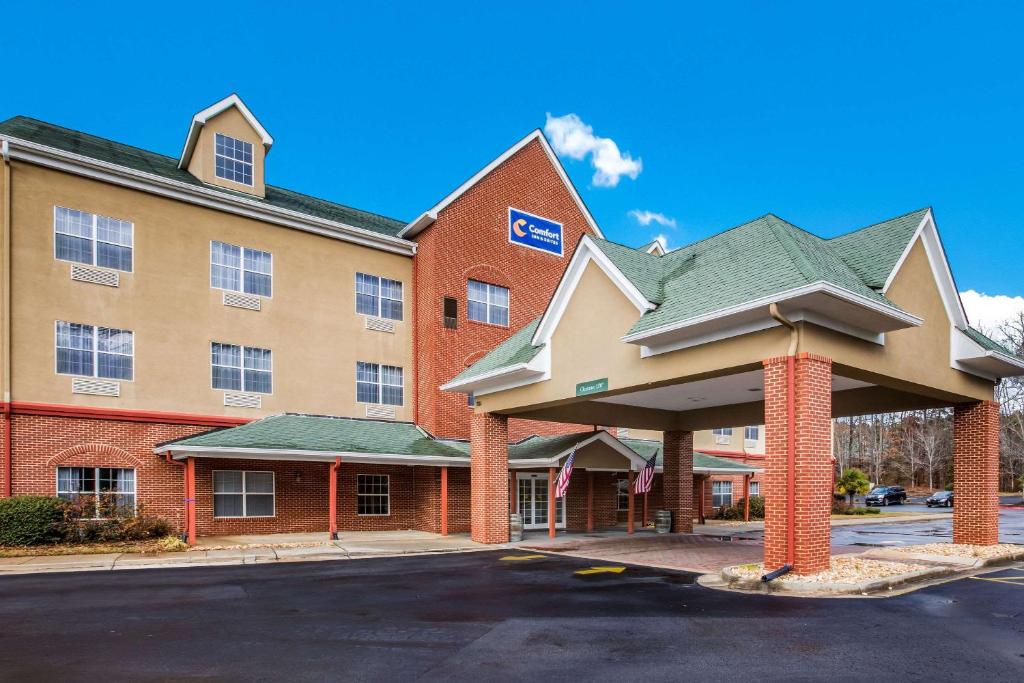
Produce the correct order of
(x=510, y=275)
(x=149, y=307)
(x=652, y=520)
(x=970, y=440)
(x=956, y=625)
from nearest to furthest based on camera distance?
(x=956, y=625) < (x=970, y=440) < (x=149, y=307) < (x=510, y=275) < (x=652, y=520)

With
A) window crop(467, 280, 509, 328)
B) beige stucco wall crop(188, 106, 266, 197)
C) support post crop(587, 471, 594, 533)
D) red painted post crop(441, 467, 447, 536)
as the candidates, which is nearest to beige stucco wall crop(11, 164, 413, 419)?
beige stucco wall crop(188, 106, 266, 197)

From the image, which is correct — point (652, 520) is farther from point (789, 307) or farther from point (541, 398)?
point (789, 307)

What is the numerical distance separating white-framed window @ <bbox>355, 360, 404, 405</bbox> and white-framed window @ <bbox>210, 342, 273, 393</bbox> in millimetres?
3353

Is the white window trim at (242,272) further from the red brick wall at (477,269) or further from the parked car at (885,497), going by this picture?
the parked car at (885,497)

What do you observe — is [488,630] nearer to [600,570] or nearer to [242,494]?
[600,570]

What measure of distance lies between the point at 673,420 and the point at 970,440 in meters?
9.20

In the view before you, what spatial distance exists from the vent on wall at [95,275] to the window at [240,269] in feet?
9.32

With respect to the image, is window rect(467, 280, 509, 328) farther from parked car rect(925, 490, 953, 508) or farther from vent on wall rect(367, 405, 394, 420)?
parked car rect(925, 490, 953, 508)

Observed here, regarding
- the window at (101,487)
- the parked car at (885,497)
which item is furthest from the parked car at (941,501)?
the window at (101,487)

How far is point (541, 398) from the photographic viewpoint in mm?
19562

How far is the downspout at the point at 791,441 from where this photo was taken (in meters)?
12.8

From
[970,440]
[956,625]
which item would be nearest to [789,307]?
[956,625]

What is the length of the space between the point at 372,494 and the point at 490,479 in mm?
5957

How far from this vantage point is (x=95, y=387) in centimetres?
2102
